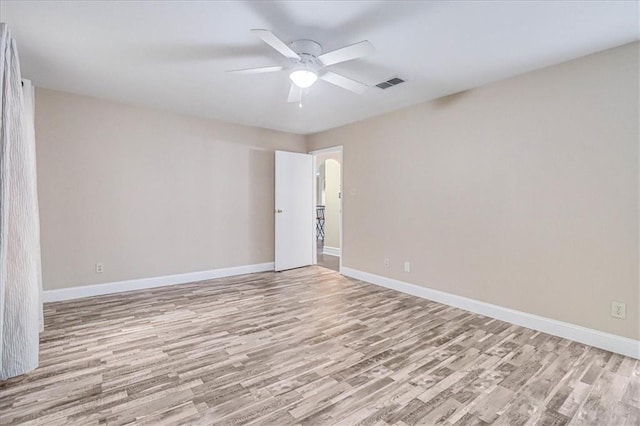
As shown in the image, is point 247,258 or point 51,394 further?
point 247,258

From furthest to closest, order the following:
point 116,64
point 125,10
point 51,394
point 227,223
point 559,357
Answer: point 227,223 < point 116,64 < point 559,357 < point 125,10 < point 51,394

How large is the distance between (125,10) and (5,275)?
1.90 meters

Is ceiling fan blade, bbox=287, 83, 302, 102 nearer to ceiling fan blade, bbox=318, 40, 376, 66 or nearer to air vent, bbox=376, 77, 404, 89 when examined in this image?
ceiling fan blade, bbox=318, 40, 376, 66

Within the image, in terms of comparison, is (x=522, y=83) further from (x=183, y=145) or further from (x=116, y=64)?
(x=183, y=145)

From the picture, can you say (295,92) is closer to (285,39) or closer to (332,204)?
(285,39)

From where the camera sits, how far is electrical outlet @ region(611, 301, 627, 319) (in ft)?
7.86

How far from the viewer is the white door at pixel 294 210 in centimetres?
521

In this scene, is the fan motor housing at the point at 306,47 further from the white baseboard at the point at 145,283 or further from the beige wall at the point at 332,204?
the beige wall at the point at 332,204

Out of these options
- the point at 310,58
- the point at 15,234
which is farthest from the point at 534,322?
the point at 15,234

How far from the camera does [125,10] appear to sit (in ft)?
6.54

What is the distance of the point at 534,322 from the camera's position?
2.86 m

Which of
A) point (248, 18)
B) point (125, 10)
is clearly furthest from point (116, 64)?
point (248, 18)

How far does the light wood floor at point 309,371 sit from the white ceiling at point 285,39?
2433mm

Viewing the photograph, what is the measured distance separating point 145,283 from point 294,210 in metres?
2.50
